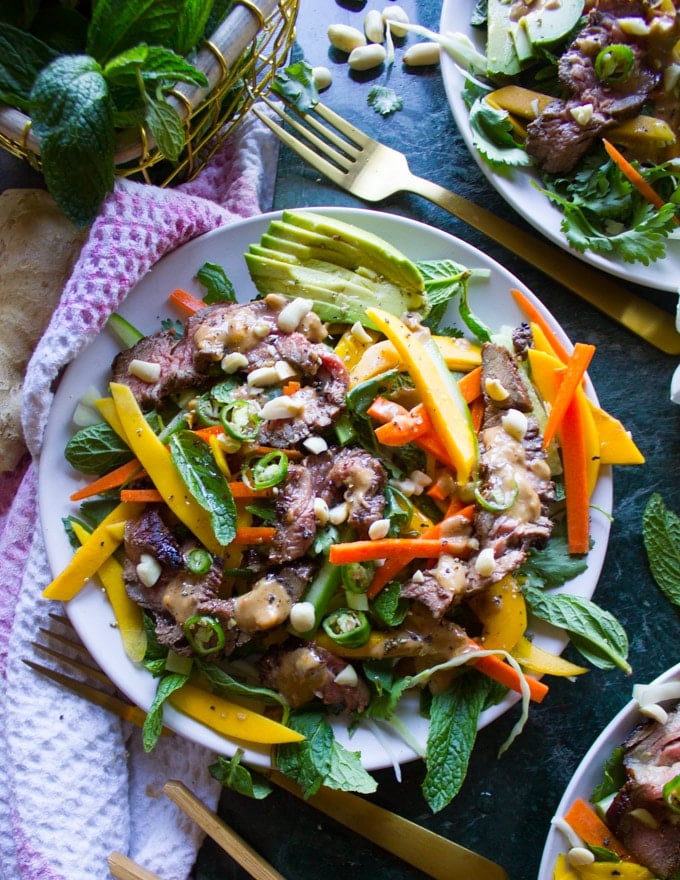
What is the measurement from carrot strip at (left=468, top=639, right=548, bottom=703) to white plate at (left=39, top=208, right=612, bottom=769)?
60mm

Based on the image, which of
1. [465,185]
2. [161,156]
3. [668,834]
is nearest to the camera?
→ [668,834]

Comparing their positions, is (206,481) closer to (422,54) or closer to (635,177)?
(635,177)

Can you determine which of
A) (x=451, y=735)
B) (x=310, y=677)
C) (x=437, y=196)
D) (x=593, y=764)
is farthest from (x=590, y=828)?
(x=437, y=196)

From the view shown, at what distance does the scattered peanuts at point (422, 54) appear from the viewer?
3021mm

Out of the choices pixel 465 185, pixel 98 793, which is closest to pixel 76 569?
pixel 98 793

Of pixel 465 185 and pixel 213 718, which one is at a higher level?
pixel 465 185

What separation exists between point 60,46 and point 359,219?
950 millimetres

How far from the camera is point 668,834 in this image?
2.26m

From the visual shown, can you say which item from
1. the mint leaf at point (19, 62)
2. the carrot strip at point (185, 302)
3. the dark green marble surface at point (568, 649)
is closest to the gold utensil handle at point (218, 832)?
the dark green marble surface at point (568, 649)

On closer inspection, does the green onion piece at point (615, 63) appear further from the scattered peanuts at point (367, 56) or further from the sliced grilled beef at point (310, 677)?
the sliced grilled beef at point (310, 677)

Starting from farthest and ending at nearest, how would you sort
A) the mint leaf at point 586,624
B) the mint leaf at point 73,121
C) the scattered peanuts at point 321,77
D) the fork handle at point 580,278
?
the scattered peanuts at point 321,77
the fork handle at point 580,278
the mint leaf at point 586,624
the mint leaf at point 73,121

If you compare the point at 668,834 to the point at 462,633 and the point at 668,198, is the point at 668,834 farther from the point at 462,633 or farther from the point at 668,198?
the point at 668,198

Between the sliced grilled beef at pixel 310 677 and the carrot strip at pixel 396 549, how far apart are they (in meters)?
0.25

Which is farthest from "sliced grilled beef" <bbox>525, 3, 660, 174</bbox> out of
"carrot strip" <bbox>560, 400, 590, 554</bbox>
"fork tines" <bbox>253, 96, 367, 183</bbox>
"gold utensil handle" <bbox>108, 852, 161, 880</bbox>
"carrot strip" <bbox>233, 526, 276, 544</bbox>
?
"gold utensil handle" <bbox>108, 852, 161, 880</bbox>
